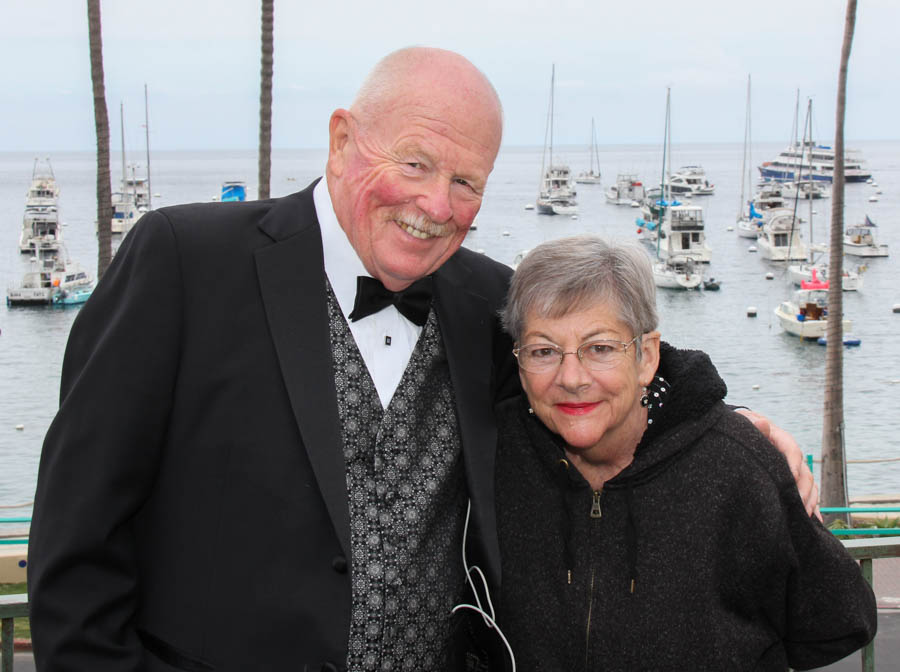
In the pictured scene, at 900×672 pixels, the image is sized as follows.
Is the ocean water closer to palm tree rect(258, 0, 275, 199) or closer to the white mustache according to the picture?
the white mustache

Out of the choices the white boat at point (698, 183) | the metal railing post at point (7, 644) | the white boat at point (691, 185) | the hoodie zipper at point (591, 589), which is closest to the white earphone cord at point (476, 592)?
the hoodie zipper at point (591, 589)

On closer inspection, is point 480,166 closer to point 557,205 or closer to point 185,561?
point 185,561

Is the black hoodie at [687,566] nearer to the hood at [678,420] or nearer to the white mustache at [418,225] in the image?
the hood at [678,420]

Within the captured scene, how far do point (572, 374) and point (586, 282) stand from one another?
251 mm

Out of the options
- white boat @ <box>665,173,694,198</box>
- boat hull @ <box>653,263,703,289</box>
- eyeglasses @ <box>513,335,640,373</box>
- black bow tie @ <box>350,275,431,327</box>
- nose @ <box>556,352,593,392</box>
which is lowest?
boat hull @ <box>653,263,703,289</box>

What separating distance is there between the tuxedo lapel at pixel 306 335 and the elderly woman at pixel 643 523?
588 mm

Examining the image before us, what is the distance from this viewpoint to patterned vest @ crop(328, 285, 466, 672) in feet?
7.66

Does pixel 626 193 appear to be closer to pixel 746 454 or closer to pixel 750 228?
pixel 750 228

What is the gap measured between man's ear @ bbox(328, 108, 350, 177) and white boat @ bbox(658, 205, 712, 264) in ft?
161

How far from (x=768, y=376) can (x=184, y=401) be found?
31.7m

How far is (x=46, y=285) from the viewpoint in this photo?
146 feet

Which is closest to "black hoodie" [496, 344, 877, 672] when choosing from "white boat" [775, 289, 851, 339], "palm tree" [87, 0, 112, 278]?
"palm tree" [87, 0, 112, 278]

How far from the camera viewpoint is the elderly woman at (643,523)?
100 inches

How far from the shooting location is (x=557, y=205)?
3410 inches
